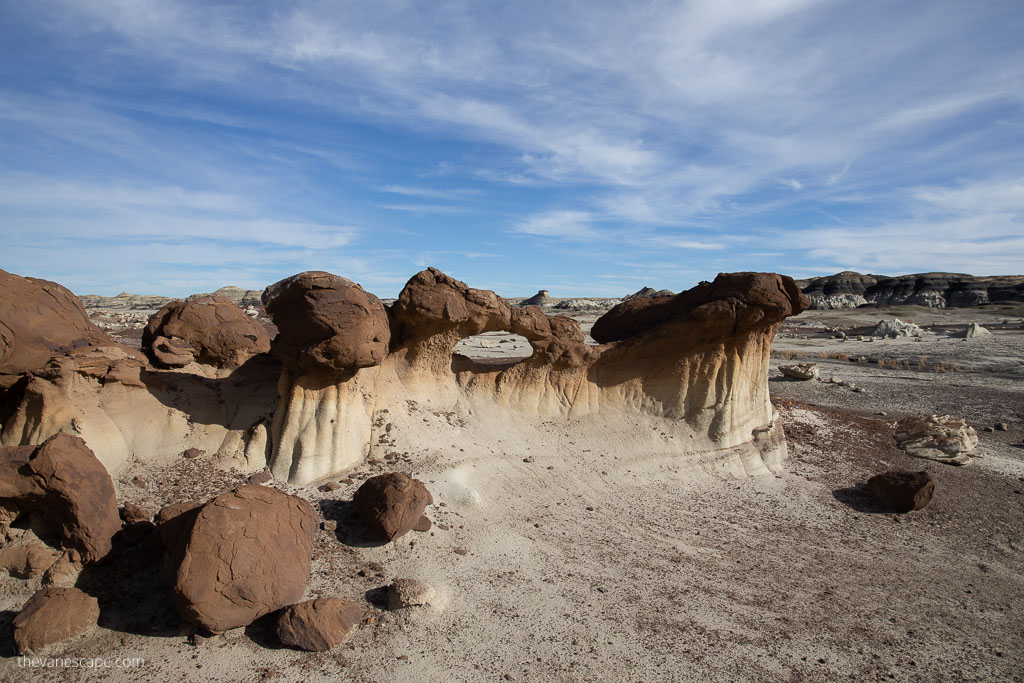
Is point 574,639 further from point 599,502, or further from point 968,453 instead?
point 968,453

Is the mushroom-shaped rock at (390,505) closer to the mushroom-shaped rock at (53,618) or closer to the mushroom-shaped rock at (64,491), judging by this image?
the mushroom-shaped rock at (64,491)

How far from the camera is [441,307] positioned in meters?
7.18

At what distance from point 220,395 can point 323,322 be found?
230 cm

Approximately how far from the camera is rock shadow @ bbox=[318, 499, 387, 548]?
548cm

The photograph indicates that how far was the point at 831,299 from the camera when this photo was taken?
2272 inches

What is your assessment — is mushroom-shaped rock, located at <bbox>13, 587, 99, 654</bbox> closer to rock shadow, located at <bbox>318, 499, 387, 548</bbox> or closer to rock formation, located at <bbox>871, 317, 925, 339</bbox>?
rock shadow, located at <bbox>318, 499, 387, 548</bbox>

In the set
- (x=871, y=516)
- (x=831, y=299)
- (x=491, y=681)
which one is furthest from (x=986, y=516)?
(x=831, y=299)

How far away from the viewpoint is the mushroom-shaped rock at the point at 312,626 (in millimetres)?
4195

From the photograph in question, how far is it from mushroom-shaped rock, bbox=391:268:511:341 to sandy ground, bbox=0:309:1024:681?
1194 millimetres

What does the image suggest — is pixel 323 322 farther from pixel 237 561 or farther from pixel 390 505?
pixel 237 561

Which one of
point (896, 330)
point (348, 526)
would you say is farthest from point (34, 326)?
point (896, 330)

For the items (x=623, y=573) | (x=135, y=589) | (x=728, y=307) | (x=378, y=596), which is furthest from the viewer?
(x=728, y=307)

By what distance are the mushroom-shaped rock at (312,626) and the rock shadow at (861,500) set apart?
659 centimetres

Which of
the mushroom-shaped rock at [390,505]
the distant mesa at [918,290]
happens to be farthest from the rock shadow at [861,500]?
the distant mesa at [918,290]
